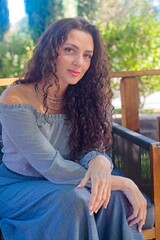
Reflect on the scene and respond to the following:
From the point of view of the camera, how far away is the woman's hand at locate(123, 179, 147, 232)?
1587 mm

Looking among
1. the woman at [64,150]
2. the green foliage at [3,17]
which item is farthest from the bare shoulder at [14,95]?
the green foliage at [3,17]

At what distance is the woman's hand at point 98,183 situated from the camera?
4.96ft

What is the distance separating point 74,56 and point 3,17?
6.82m

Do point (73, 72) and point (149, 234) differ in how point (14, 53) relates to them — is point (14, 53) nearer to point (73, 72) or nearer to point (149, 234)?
point (73, 72)

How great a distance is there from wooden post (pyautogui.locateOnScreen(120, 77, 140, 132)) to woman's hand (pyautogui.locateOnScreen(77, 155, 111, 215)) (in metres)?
1.15

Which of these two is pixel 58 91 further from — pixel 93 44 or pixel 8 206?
pixel 8 206

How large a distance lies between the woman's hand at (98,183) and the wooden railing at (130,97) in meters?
1.15

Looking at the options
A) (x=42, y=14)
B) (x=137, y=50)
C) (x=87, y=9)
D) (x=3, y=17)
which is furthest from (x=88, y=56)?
(x=87, y=9)

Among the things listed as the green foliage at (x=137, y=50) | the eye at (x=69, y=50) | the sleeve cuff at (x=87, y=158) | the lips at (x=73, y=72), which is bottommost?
the sleeve cuff at (x=87, y=158)

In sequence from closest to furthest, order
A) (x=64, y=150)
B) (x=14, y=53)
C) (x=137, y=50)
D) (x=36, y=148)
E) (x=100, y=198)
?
(x=100, y=198)
(x=36, y=148)
(x=64, y=150)
(x=137, y=50)
(x=14, y=53)

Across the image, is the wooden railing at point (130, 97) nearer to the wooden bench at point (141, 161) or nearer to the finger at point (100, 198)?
the wooden bench at point (141, 161)

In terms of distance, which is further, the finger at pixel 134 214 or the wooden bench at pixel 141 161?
the wooden bench at pixel 141 161

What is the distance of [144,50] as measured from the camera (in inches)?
281

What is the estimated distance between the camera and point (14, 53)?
7.54m
